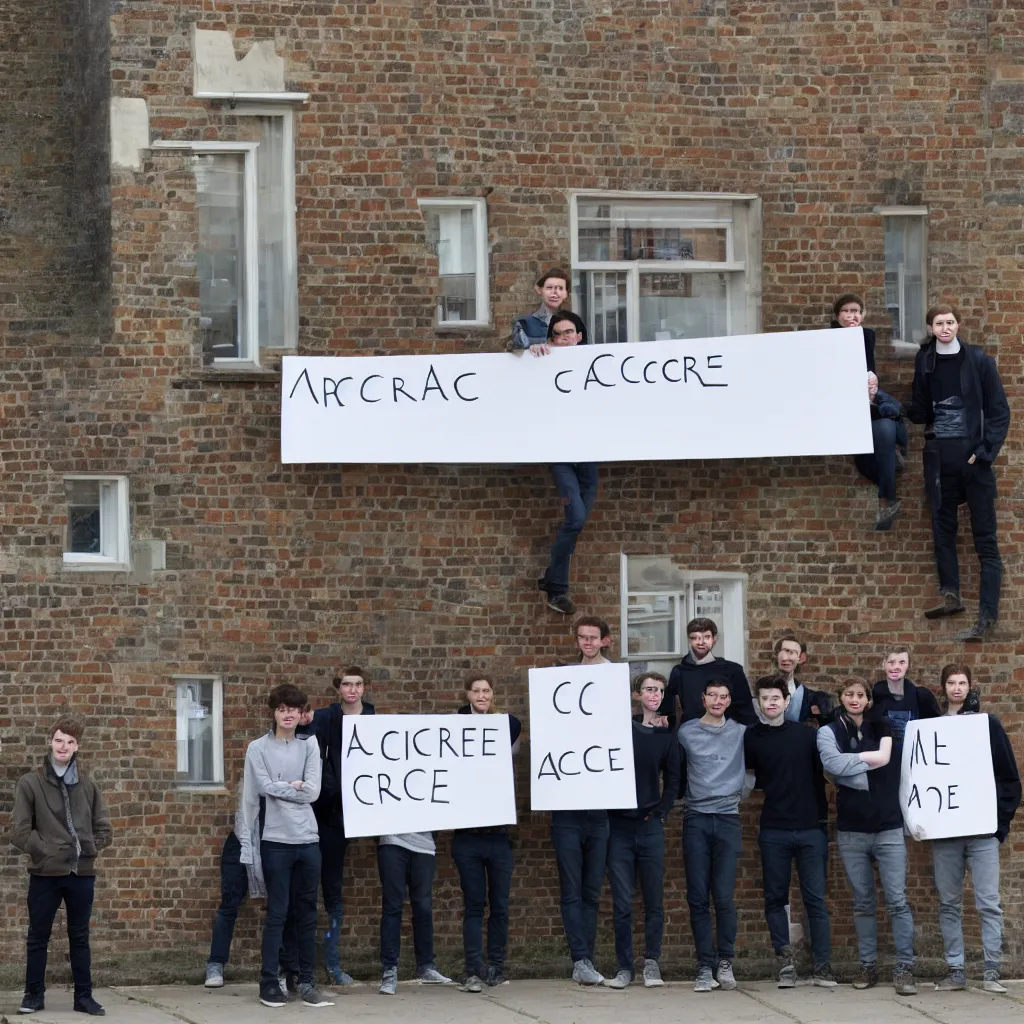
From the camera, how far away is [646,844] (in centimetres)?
1496

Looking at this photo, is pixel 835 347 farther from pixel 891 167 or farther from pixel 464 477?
pixel 464 477

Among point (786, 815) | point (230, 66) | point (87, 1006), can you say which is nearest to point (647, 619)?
point (786, 815)

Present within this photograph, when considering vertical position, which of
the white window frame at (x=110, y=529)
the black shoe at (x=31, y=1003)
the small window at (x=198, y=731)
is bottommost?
the black shoe at (x=31, y=1003)

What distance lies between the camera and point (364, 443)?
51.0 feet

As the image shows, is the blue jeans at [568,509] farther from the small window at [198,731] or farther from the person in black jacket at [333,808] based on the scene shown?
the small window at [198,731]

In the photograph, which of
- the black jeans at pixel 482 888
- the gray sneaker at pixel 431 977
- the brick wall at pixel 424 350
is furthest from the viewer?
the brick wall at pixel 424 350

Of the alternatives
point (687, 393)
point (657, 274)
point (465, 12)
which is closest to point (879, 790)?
point (687, 393)

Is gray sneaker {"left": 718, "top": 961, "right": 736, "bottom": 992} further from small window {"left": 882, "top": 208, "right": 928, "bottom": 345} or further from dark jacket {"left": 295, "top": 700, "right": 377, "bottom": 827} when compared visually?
small window {"left": 882, "top": 208, "right": 928, "bottom": 345}

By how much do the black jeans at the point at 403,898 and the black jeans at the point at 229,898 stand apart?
975 mm

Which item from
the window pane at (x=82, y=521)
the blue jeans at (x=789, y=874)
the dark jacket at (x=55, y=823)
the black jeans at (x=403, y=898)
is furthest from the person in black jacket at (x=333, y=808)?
the blue jeans at (x=789, y=874)

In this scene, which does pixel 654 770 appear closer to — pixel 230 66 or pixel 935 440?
pixel 935 440

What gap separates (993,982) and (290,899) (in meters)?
4.97

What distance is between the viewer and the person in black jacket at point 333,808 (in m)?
14.9

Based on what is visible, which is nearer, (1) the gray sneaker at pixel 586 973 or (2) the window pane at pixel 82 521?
(1) the gray sneaker at pixel 586 973
